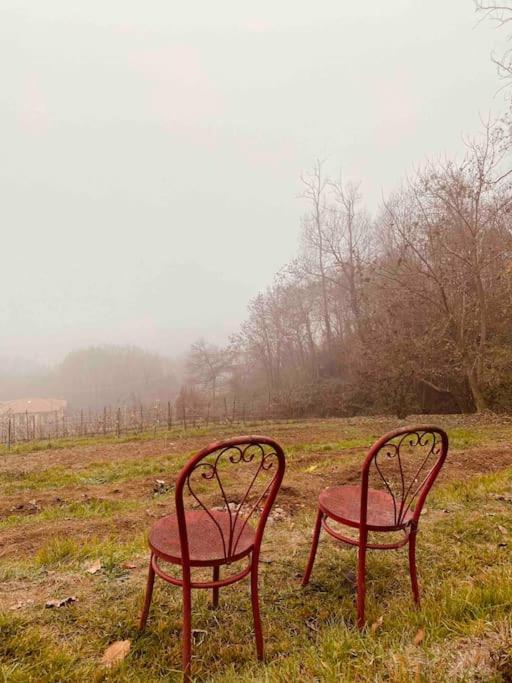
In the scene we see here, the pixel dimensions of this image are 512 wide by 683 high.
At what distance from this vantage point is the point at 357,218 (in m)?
22.2

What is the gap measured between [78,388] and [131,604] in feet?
126

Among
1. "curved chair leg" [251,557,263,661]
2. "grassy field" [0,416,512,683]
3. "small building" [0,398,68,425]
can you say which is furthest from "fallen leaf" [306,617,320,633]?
"small building" [0,398,68,425]

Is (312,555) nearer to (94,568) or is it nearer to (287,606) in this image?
(287,606)

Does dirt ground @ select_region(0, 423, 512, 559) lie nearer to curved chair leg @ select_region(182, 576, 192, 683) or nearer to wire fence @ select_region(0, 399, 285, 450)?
curved chair leg @ select_region(182, 576, 192, 683)

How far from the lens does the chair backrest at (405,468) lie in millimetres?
1935

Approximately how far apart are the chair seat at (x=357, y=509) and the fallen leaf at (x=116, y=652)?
122 cm

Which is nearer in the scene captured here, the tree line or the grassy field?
the grassy field

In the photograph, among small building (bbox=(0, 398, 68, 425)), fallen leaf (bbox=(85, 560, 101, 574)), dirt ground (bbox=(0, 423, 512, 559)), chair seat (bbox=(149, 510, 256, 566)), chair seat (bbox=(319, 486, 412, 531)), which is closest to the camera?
chair seat (bbox=(149, 510, 256, 566))

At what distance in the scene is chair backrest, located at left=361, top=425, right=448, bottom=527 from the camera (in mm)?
A: 1935

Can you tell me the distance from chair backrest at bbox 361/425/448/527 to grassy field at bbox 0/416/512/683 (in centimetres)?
43

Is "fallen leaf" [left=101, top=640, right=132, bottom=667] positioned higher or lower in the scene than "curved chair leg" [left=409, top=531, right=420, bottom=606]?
lower

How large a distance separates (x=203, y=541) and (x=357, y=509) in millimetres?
928

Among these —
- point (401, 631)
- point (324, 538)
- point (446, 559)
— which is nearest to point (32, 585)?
point (324, 538)

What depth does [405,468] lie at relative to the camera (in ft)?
19.4
